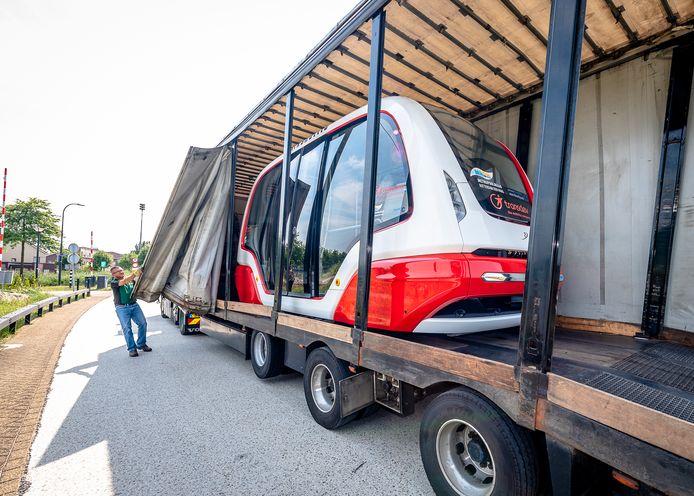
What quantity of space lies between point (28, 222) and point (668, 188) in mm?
39334

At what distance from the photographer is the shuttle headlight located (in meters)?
2.40

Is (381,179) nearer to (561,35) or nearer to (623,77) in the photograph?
(561,35)

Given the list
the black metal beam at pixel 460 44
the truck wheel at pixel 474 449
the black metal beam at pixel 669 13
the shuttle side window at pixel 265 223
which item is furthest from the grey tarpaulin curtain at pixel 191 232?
the black metal beam at pixel 669 13

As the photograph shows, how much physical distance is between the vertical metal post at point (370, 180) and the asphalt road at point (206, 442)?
3.59 ft

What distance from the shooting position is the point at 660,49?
320cm

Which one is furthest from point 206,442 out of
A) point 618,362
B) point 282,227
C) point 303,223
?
point 618,362

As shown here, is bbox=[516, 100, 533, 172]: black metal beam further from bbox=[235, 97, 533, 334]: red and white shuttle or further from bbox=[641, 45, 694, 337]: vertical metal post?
bbox=[641, 45, 694, 337]: vertical metal post

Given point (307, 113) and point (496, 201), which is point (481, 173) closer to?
point (496, 201)

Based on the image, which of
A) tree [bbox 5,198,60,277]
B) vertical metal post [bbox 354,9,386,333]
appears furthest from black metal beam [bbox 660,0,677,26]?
tree [bbox 5,198,60,277]

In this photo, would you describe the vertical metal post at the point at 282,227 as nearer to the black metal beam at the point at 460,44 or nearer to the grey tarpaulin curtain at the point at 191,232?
the black metal beam at the point at 460,44

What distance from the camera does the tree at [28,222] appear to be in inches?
1120

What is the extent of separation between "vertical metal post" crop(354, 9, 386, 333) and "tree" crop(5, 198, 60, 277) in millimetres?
37155

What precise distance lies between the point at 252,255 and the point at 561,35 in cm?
429

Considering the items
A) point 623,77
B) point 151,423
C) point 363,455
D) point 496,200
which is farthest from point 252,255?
point 623,77
